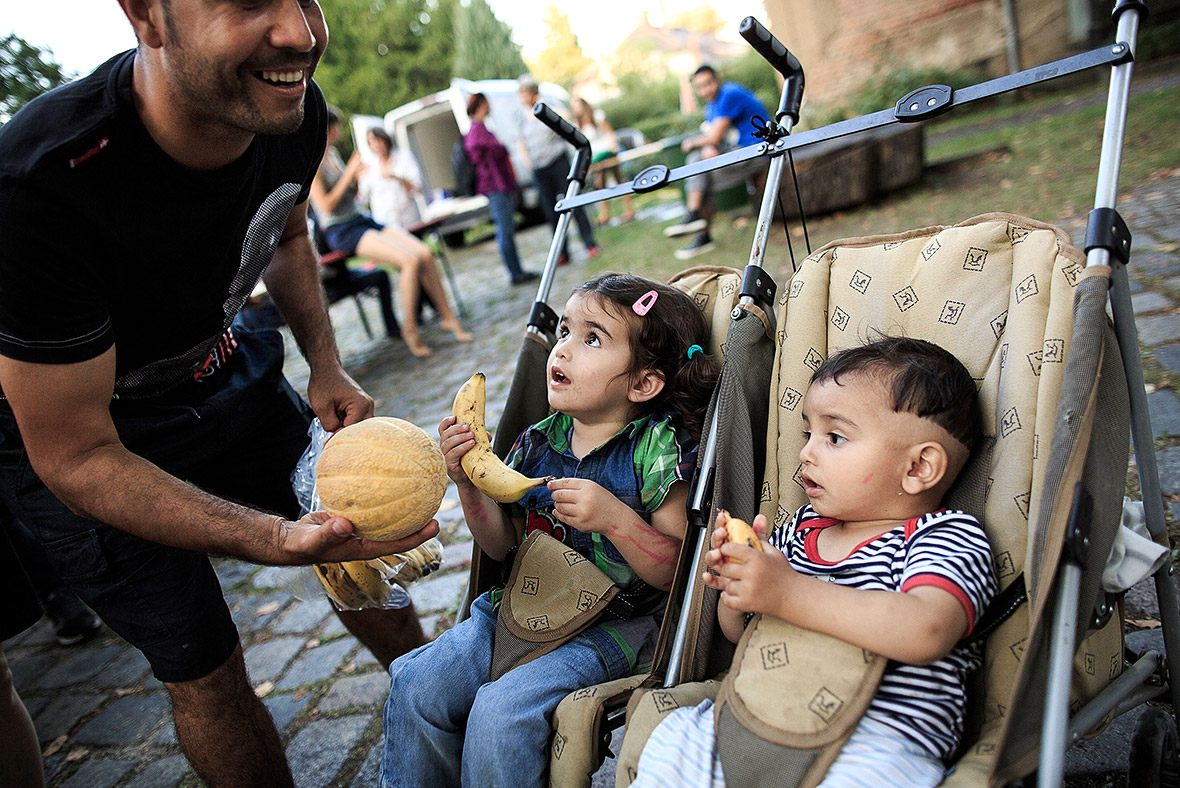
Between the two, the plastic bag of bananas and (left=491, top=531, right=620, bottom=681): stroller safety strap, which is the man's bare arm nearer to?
(left=491, top=531, right=620, bottom=681): stroller safety strap

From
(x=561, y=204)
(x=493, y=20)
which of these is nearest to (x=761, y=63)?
(x=493, y=20)

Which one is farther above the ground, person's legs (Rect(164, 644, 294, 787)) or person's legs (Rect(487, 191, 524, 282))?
person's legs (Rect(487, 191, 524, 282))

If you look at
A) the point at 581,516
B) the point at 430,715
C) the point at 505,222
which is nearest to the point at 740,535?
the point at 581,516

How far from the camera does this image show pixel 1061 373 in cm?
167

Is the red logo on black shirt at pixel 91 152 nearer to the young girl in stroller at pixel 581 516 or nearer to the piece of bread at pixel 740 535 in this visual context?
the young girl in stroller at pixel 581 516

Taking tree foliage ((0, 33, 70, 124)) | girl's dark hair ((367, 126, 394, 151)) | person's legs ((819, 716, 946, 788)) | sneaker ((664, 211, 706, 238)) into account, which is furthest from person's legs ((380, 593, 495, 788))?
sneaker ((664, 211, 706, 238))

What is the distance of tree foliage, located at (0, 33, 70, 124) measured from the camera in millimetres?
4844

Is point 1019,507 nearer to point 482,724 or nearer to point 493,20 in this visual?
point 482,724

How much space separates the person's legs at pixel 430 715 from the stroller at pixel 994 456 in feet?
1.04

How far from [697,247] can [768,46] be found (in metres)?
6.24

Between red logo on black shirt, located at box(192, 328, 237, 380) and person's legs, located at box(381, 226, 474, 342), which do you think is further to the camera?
person's legs, located at box(381, 226, 474, 342)

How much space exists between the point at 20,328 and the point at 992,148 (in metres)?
9.84

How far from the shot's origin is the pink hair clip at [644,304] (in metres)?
2.20

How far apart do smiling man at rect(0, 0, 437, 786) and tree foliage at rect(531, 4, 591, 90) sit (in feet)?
161
